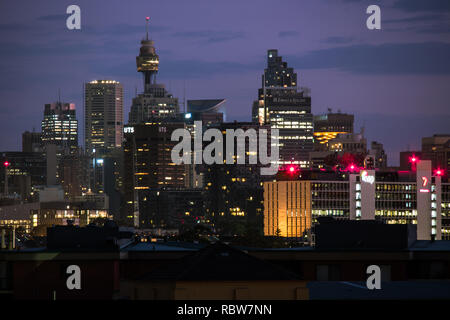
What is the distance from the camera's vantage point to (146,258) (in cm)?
5853

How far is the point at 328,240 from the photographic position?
2539 inches

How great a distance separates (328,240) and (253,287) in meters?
22.9
